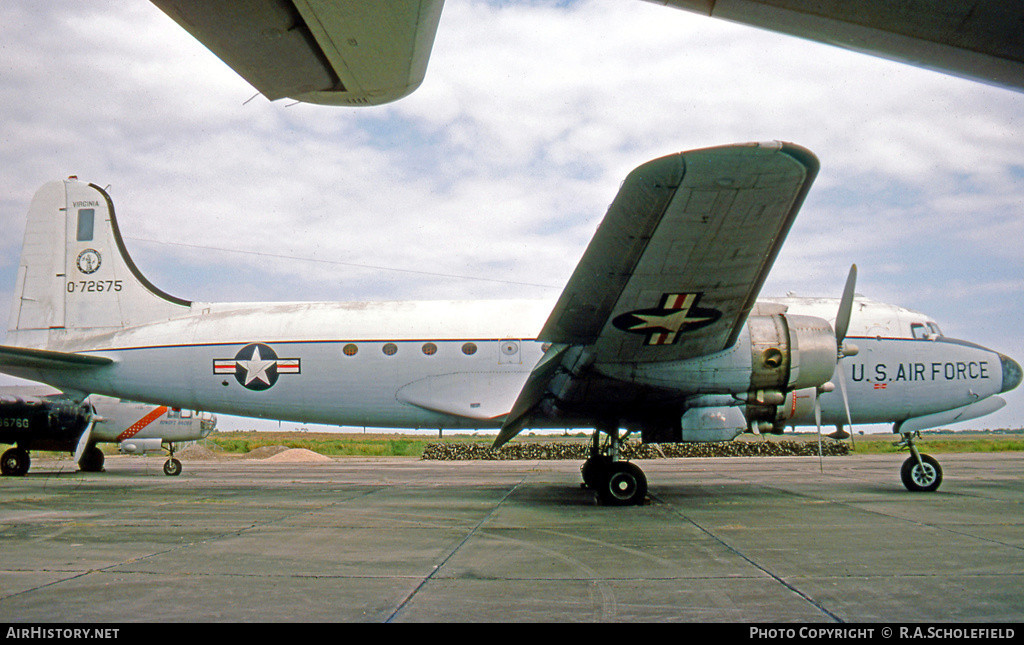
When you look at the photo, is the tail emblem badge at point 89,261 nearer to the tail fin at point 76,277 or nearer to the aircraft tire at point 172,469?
the tail fin at point 76,277

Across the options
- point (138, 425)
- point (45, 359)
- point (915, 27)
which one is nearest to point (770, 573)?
point (915, 27)

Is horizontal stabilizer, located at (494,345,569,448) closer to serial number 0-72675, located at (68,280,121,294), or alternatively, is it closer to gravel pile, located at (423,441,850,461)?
serial number 0-72675, located at (68,280,121,294)

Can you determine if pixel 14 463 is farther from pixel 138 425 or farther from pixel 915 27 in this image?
pixel 915 27

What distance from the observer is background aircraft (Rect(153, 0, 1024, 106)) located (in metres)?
1.77

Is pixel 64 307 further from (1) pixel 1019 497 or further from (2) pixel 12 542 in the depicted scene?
(1) pixel 1019 497

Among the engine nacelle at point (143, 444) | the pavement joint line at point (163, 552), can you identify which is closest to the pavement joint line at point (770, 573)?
the pavement joint line at point (163, 552)

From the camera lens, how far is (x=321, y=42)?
221 cm

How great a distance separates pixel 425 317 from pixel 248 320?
3.27m

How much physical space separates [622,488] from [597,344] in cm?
218

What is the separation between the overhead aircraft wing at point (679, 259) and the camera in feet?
16.8

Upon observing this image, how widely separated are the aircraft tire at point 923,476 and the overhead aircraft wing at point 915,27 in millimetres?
9582

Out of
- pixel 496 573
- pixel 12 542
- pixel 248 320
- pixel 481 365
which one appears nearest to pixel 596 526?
pixel 496 573

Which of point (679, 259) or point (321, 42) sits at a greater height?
point (321, 42)

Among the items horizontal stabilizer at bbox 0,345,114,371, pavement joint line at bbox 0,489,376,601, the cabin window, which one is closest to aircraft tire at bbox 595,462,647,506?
pavement joint line at bbox 0,489,376,601
